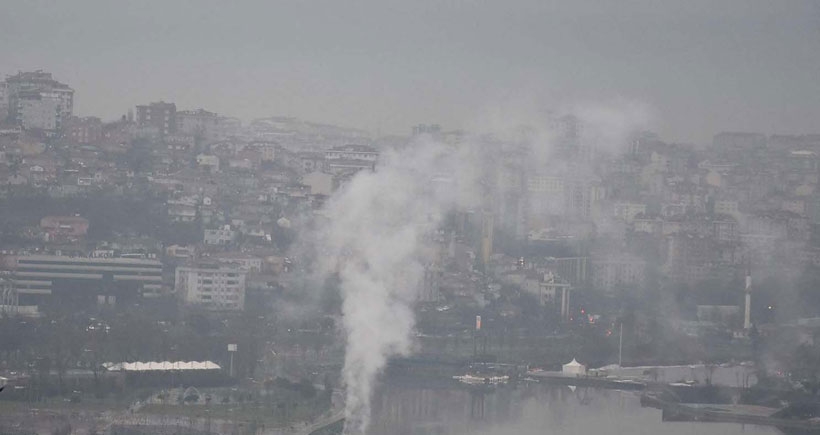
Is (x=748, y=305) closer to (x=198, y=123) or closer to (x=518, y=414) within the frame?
(x=518, y=414)

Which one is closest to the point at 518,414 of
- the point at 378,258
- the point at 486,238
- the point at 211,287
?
the point at 378,258

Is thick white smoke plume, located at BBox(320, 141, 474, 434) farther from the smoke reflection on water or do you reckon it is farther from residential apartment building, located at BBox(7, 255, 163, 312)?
residential apartment building, located at BBox(7, 255, 163, 312)

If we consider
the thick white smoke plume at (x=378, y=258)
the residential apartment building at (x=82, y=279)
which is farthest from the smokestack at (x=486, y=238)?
the residential apartment building at (x=82, y=279)

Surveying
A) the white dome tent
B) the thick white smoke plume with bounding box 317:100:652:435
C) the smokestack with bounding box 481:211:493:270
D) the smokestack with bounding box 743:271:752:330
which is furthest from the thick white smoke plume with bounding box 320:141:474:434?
the smokestack with bounding box 743:271:752:330

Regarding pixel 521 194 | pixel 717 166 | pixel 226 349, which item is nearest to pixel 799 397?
pixel 226 349

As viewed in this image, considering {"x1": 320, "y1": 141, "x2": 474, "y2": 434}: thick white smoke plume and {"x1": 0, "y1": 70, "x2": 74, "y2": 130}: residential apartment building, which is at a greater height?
{"x1": 0, "y1": 70, "x2": 74, "y2": 130}: residential apartment building

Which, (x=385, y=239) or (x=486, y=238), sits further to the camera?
(x=486, y=238)
